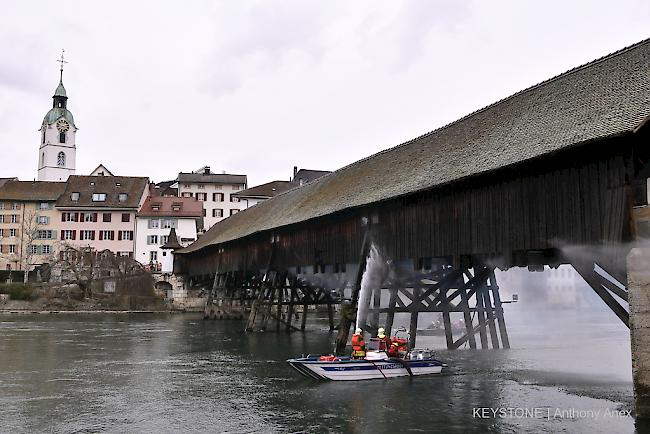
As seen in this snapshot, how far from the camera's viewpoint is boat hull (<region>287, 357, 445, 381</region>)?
52.9ft

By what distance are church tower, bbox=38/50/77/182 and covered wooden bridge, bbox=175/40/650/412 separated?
217ft

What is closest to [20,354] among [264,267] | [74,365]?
[74,365]

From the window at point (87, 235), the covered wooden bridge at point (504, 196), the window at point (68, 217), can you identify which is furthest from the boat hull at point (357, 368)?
the window at point (68, 217)

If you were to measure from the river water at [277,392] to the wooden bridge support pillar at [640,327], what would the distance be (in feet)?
2.71

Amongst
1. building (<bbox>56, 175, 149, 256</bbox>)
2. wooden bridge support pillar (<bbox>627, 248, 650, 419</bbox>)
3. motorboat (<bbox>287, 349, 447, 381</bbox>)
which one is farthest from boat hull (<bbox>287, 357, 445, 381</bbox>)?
building (<bbox>56, 175, 149, 256</bbox>)

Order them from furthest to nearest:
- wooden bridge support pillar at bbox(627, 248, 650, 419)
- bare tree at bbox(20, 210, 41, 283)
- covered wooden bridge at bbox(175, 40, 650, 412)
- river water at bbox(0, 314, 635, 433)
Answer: bare tree at bbox(20, 210, 41, 283)
covered wooden bridge at bbox(175, 40, 650, 412)
river water at bbox(0, 314, 635, 433)
wooden bridge support pillar at bbox(627, 248, 650, 419)

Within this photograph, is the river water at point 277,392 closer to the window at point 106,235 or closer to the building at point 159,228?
the building at point 159,228

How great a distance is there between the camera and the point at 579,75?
18.0 metres

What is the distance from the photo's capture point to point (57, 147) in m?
85.2

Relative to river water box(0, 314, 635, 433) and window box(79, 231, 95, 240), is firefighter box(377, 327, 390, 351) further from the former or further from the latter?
window box(79, 231, 95, 240)

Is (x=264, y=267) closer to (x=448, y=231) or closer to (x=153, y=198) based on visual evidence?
(x=448, y=231)

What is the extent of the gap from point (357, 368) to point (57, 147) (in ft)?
259

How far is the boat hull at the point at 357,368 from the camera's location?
16.1m

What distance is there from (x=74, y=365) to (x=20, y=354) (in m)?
3.99
